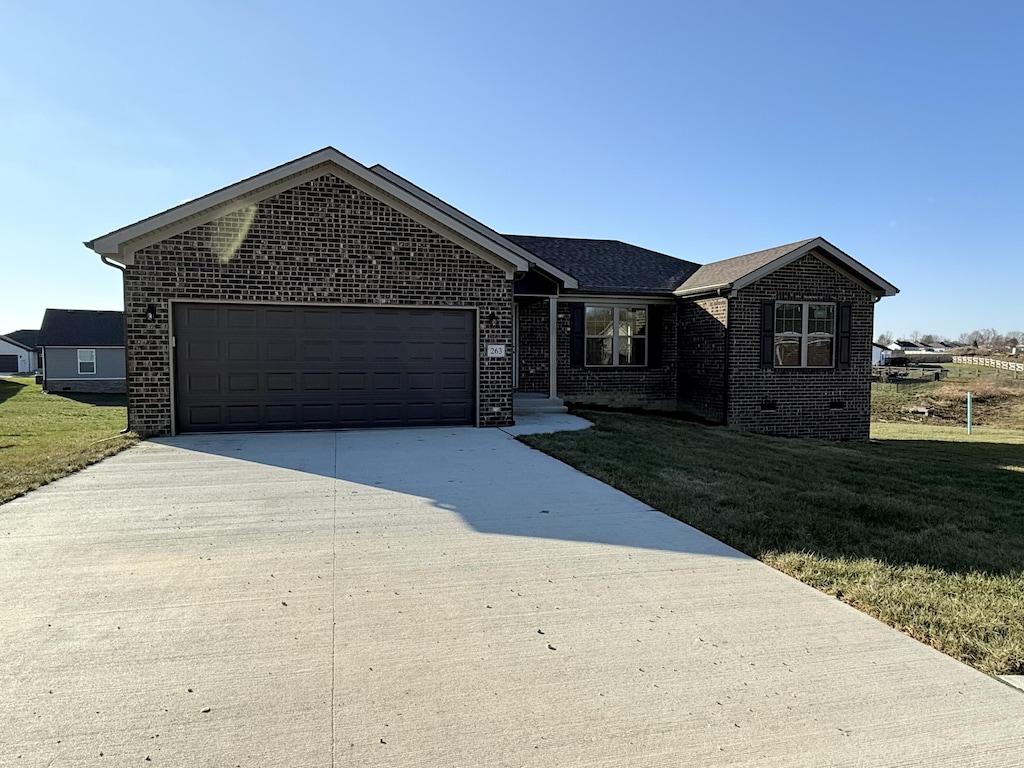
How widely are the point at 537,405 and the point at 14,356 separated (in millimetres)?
77457

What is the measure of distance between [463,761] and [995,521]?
611 centimetres

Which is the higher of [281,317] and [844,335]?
[281,317]

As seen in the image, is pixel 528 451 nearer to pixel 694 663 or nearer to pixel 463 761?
pixel 694 663

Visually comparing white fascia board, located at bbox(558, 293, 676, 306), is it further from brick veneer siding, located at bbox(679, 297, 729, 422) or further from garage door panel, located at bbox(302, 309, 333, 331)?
garage door panel, located at bbox(302, 309, 333, 331)

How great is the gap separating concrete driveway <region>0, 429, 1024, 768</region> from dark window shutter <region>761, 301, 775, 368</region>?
10185 mm

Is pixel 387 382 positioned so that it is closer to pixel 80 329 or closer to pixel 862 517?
pixel 862 517

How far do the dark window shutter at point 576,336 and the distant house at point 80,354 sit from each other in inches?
1124

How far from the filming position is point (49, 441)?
36.6ft

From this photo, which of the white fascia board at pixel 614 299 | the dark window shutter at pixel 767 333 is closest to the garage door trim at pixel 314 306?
the white fascia board at pixel 614 299

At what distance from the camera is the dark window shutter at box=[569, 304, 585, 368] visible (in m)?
15.4

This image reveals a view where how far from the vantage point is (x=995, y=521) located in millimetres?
Answer: 6055

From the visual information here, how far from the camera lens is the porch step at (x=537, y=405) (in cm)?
1368

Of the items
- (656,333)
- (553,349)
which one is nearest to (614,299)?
(656,333)

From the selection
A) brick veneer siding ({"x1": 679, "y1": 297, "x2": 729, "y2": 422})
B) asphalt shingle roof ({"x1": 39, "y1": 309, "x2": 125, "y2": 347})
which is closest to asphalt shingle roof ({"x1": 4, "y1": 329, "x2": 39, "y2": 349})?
asphalt shingle roof ({"x1": 39, "y1": 309, "x2": 125, "y2": 347})
